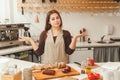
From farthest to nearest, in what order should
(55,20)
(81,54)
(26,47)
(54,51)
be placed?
1. (81,54)
2. (26,47)
3. (54,51)
4. (55,20)

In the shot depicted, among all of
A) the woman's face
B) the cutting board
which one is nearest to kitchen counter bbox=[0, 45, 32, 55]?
the woman's face

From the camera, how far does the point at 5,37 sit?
406 centimetres

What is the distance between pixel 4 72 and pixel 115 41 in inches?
131

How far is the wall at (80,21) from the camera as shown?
16.0 feet

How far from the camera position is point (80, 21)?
5.01 meters

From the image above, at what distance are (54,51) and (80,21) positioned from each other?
2.10 m

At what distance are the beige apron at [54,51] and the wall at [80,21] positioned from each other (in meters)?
1.90

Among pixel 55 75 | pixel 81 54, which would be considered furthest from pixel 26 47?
pixel 55 75

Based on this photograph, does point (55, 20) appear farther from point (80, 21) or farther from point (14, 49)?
point (80, 21)

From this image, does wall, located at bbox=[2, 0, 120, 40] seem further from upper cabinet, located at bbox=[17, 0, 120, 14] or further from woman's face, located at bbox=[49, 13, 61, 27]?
woman's face, located at bbox=[49, 13, 61, 27]

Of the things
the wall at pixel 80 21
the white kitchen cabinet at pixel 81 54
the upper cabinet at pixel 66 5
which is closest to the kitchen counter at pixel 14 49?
the wall at pixel 80 21

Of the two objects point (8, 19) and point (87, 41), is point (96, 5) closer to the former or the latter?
point (87, 41)

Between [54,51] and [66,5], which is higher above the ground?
[66,5]

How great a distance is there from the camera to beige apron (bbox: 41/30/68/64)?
303cm
